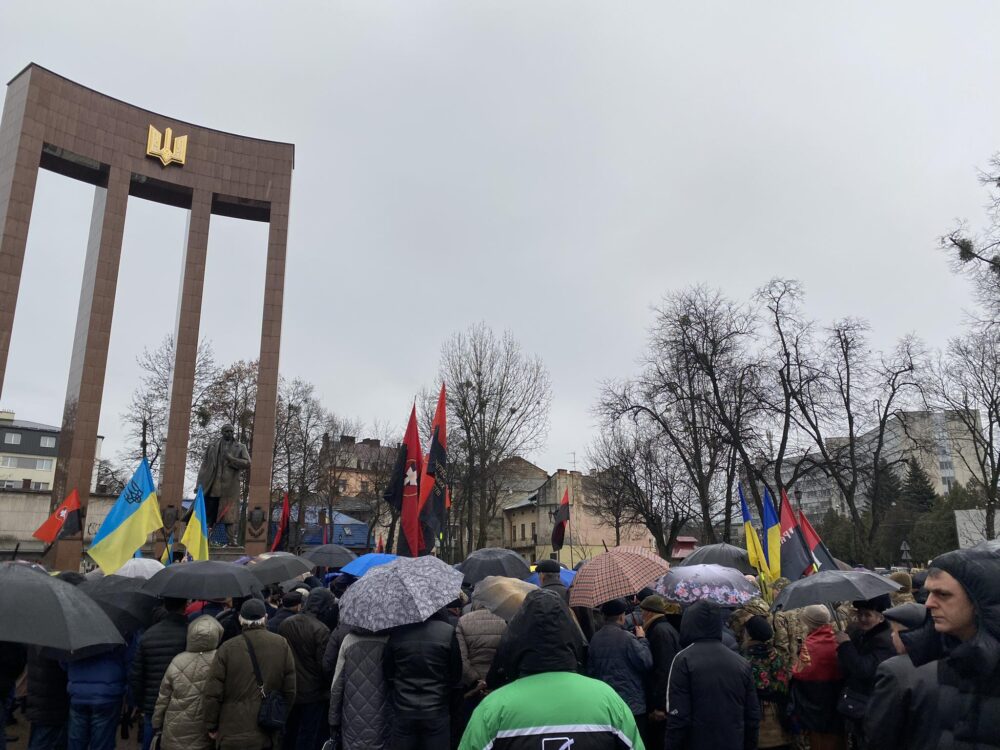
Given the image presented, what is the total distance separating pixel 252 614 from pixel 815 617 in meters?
4.07

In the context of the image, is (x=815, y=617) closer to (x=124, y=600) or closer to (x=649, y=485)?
(x=124, y=600)

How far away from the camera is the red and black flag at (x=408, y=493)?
802cm

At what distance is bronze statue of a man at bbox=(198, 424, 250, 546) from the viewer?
1920cm

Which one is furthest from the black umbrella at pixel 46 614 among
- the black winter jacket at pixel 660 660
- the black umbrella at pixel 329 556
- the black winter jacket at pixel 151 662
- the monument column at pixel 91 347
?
the monument column at pixel 91 347

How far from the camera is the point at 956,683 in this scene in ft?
7.91

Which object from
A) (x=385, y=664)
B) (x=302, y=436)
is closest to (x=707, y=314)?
(x=302, y=436)

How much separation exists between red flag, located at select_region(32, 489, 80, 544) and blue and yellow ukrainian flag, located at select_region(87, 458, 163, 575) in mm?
4203

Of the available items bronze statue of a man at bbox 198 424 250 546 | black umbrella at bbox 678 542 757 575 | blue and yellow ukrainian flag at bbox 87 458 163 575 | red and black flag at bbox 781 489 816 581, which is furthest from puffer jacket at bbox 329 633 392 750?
bronze statue of a man at bbox 198 424 250 546

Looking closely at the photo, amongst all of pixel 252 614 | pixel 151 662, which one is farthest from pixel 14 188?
pixel 252 614

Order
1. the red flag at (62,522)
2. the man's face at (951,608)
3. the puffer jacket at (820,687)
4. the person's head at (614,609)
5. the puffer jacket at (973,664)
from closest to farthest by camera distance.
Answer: the puffer jacket at (973,664), the man's face at (951,608), the puffer jacket at (820,687), the person's head at (614,609), the red flag at (62,522)

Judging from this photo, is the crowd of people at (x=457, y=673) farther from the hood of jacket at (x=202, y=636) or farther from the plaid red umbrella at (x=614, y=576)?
the plaid red umbrella at (x=614, y=576)

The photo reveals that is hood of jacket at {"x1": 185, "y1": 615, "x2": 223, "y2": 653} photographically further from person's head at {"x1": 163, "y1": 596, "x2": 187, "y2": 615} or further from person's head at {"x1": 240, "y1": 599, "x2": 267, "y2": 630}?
person's head at {"x1": 163, "y1": 596, "x2": 187, "y2": 615}

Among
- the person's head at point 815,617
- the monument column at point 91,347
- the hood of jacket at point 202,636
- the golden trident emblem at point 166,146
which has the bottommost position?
the hood of jacket at point 202,636

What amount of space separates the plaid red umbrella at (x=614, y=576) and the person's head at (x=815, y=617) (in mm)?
1233
